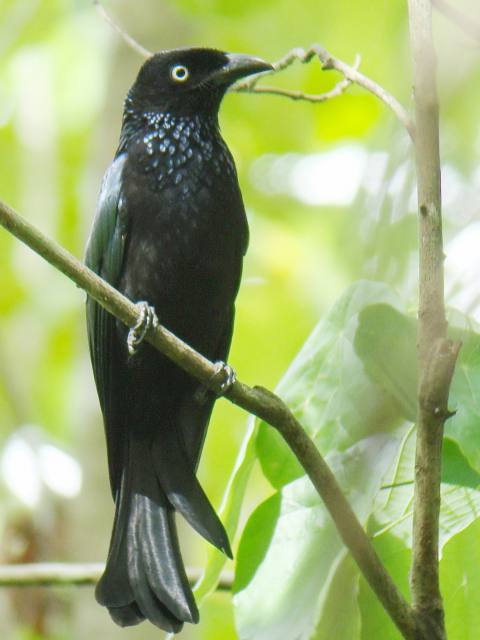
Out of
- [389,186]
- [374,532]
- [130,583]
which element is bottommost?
[130,583]

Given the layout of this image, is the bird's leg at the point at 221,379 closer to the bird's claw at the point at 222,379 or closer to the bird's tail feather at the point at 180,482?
the bird's claw at the point at 222,379

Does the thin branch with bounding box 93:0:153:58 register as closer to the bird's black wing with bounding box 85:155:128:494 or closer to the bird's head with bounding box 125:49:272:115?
the bird's head with bounding box 125:49:272:115

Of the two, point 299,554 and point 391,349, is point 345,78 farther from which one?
point 299,554

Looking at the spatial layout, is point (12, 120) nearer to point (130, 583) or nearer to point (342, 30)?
point (342, 30)

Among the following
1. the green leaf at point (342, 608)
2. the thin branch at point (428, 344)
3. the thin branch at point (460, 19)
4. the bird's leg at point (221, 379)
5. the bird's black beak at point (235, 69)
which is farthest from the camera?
the bird's black beak at point (235, 69)

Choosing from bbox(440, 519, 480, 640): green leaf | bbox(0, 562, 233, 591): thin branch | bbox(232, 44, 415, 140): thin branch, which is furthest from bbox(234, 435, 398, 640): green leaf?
bbox(0, 562, 233, 591): thin branch

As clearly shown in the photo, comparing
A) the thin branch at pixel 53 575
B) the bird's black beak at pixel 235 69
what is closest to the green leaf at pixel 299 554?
the thin branch at pixel 53 575

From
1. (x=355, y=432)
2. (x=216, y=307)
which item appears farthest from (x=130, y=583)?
(x=355, y=432)
